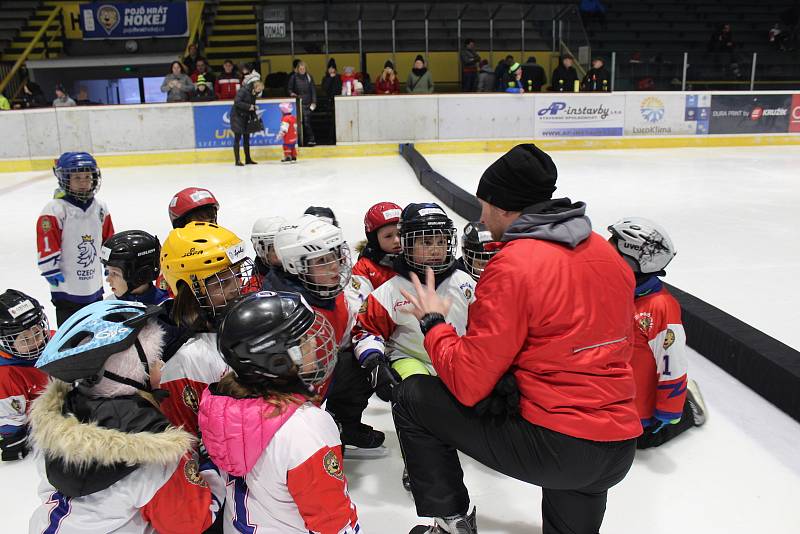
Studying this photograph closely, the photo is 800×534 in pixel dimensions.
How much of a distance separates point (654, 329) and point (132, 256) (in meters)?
2.01

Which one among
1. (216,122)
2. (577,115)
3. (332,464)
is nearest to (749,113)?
(577,115)

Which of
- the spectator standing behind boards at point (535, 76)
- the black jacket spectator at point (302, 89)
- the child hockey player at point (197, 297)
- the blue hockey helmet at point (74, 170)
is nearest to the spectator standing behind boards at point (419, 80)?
the black jacket spectator at point (302, 89)

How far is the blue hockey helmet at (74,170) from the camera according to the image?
11.5ft

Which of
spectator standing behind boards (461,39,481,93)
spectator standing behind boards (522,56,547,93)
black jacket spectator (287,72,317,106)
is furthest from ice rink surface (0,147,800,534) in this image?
spectator standing behind boards (522,56,547,93)

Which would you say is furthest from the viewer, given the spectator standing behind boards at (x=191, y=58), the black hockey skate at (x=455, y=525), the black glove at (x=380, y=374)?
the spectator standing behind boards at (x=191, y=58)

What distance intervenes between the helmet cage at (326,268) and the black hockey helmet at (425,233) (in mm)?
280

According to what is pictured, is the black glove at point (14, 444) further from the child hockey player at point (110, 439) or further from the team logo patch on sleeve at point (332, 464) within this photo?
the team logo patch on sleeve at point (332, 464)

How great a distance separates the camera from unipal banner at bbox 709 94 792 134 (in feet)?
44.7

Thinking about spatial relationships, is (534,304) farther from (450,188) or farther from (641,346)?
(450,188)

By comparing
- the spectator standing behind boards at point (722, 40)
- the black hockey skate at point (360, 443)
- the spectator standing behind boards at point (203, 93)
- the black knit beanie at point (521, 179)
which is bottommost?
the black hockey skate at point (360, 443)

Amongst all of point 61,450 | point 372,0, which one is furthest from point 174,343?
point 372,0

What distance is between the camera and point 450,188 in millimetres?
7980

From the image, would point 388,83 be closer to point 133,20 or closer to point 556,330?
point 133,20

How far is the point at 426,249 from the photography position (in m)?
2.41
